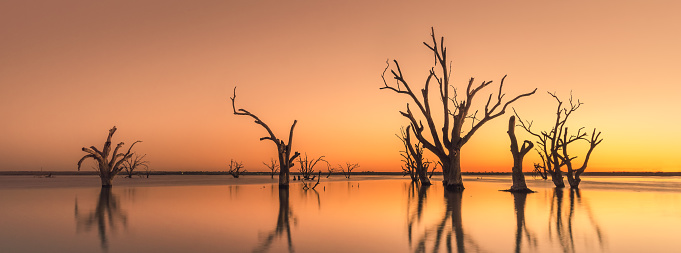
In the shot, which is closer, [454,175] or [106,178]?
[454,175]

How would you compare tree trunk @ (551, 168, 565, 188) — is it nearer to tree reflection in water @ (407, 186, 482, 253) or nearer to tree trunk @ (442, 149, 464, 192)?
tree trunk @ (442, 149, 464, 192)

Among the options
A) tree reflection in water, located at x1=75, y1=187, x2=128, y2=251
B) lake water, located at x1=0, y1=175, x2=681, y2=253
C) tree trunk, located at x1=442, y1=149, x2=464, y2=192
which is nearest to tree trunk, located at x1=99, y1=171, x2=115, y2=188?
lake water, located at x1=0, y1=175, x2=681, y2=253

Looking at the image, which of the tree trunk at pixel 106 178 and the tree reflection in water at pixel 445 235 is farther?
the tree trunk at pixel 106 178

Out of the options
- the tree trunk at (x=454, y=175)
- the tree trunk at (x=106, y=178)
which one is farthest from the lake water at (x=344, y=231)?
the tree trunk at (x=106, y=178)

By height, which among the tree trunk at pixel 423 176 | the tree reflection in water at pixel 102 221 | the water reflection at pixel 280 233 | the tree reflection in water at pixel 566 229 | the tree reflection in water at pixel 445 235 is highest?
the tree trunk at pixel 423 176

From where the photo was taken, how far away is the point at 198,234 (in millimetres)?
9953

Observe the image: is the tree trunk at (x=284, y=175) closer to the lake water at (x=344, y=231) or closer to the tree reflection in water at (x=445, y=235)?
the lake water at (x=344, y=231)

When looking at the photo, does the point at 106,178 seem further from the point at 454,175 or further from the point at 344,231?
the point at 344,231

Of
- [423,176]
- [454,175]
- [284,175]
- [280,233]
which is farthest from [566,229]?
[423,176]

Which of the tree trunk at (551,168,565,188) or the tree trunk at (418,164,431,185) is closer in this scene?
the tree trunk at (551,168,565,188)

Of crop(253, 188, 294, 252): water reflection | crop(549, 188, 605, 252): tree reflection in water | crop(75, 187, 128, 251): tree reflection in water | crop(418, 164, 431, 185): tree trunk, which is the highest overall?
crop(418, 164, 431, 185): tree trunk

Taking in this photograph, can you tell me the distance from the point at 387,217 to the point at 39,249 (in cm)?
770

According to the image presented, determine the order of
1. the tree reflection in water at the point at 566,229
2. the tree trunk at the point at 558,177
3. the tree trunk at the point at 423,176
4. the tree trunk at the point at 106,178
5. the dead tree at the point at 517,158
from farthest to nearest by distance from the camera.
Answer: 1. the tree trunk at the point at 423,176
2. the tree trunk at the point at 558,177
3. the tree trunk at the point at 106,178
4. the dead tree at the point at 517,158
5. the tree reflection in water at the point at 566,229

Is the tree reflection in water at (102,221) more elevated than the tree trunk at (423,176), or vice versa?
the tree trunk at (423,176)
